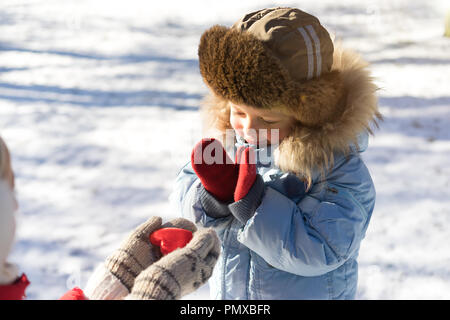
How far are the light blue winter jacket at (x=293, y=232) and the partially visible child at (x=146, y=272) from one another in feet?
0.53

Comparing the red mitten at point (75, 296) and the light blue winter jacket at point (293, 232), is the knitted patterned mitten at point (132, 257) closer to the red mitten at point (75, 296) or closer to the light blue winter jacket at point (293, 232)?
the red mitten at point (75, 296)

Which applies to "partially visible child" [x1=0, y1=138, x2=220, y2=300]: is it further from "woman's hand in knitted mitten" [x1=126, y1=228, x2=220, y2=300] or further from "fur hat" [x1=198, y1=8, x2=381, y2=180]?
"fur hat" [x1=198, y1=8, x2=381, y2=180]

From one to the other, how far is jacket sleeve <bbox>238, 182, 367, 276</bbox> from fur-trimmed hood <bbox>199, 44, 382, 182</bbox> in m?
0.10

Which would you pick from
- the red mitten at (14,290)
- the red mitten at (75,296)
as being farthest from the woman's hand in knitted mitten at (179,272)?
the red mitten at (14,290)

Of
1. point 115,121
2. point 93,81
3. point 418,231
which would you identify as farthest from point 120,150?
point 418,231

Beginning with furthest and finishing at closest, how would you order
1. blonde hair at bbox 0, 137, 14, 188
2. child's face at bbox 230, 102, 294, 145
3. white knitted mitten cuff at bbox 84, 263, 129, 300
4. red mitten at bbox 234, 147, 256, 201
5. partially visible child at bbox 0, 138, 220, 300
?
child's face at bbox 230, 102, 294, 145, red mitten at bbox 234, 147, 256, 201, white knitted mitten cuff at bbox 84, 263, 129, 300, partially visible child at bbox 0, 138, 220, 300, blonde hair at bbox 0, 137, 14, 188

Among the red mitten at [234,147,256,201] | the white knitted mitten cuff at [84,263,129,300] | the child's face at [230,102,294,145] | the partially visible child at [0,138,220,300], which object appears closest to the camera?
the partially visible child at [0,138,220,300]

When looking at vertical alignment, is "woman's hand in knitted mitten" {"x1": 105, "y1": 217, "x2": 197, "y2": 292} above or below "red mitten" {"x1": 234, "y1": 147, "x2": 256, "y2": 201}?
below

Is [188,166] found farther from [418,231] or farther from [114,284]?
[418,231]

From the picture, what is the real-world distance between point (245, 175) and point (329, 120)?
30 cm

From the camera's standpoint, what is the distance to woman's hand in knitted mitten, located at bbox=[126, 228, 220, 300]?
3.33 ft

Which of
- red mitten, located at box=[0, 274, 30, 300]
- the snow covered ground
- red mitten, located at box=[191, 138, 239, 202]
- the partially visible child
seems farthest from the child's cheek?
red mitten, located at box=[0, 274, 30, 300]

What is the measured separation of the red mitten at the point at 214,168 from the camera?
1.25 metres
